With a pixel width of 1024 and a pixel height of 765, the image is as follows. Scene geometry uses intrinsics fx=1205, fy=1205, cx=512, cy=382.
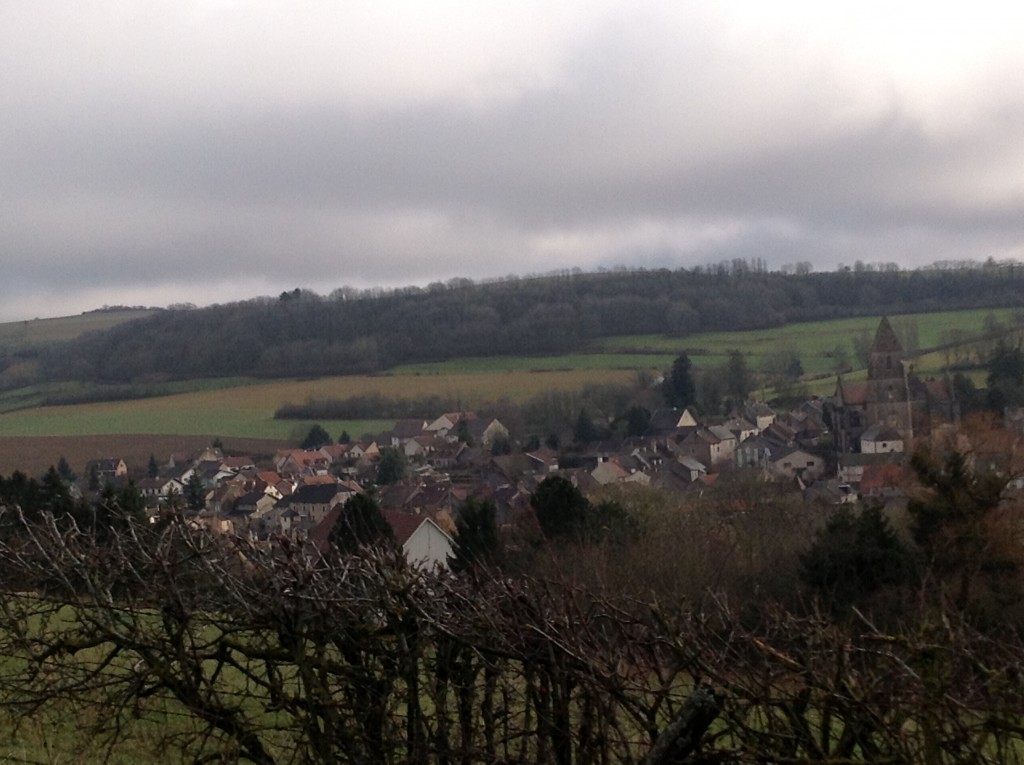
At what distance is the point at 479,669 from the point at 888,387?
222 feet

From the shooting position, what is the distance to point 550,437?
73000 mm

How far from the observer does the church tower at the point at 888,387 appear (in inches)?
2689

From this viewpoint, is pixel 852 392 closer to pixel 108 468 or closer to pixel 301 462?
pixel 301 462

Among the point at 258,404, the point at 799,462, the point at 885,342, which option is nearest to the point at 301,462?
the point at 258,404

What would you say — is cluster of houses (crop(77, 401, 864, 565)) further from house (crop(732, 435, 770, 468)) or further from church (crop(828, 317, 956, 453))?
church (crop(828, 317, 956, 453))

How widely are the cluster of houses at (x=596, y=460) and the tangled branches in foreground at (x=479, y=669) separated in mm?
39462

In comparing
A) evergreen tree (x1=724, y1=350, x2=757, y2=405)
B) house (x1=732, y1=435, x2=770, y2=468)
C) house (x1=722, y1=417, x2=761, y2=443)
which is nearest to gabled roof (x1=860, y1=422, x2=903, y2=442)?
house (x1=732, y1=435, x2=770, y2=468)

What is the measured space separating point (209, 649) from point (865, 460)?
5704cm

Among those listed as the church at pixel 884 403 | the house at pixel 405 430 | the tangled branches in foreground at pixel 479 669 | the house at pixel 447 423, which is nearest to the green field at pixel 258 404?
the house at pixel 405 430

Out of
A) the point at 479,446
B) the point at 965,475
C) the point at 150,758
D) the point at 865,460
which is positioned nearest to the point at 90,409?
the point at 479,446

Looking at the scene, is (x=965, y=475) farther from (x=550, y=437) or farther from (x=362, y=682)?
(x=550, y=437)

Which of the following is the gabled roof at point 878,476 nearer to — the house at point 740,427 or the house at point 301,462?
the house at point 740,427

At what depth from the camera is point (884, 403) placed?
68750mm

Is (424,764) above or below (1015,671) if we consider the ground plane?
below
